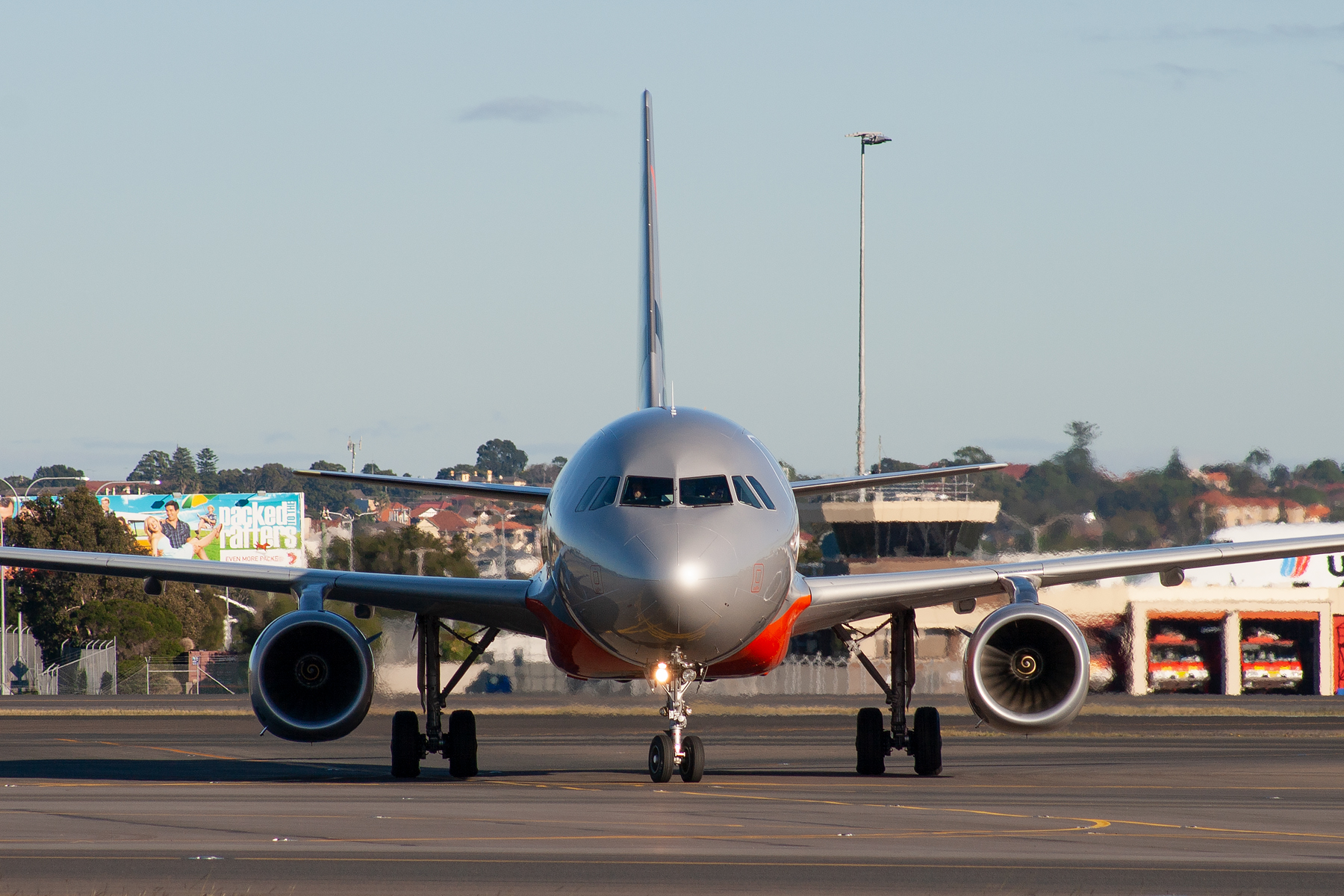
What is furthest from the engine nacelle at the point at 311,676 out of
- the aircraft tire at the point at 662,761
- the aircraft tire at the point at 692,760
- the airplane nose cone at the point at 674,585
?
the airplane nose cone at the point at 674,585

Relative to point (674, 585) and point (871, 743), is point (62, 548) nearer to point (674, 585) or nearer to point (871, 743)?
point (871, 743)

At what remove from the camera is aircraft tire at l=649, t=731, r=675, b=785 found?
19.8 meters

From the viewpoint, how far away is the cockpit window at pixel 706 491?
1844 centimetres

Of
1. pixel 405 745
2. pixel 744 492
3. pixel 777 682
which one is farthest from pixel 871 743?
pixel 777 682

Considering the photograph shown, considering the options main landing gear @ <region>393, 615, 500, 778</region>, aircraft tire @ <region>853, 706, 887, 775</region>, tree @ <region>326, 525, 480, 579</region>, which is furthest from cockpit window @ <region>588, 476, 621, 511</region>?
tree @ <region>326, 525, 480, 579</region>

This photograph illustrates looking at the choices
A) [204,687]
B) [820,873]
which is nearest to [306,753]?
[820,873]

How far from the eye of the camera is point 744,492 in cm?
1886

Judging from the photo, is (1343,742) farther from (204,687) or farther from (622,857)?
(204,687)

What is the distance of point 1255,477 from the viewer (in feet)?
223

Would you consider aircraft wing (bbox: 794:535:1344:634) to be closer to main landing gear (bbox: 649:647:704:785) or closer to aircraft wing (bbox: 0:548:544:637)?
main landing gear (bbox: 649:647:704:785)

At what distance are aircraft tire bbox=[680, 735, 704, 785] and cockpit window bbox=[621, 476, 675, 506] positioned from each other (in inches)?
118

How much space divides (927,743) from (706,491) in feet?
18.8

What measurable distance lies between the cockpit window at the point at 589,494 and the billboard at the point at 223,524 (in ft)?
360

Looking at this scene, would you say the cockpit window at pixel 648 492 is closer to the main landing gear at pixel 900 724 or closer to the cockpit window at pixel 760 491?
the cockpit window at pixel 760 491
